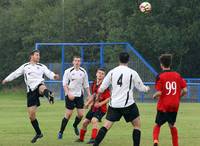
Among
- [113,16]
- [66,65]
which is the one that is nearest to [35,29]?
[113,16]

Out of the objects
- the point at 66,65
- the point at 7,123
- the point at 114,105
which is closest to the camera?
the point at 114,105

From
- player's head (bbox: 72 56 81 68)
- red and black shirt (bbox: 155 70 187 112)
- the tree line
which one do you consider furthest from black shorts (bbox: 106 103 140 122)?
the tree line

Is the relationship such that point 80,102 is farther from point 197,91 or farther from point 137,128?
point 197,91

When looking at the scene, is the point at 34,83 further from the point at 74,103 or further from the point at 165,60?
the point at 165,60

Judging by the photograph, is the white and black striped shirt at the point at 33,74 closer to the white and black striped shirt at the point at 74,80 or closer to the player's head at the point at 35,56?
the player's head at the point at 35,56

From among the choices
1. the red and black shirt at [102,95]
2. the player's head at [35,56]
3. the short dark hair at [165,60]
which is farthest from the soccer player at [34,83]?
the short dark hair at [165,60]

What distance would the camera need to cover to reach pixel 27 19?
6588 cm

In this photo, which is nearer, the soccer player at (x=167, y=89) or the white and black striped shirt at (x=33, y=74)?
the soccer player at (x=167, y=89)

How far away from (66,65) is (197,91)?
8.48 metres

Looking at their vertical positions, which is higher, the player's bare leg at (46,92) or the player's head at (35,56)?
the player's head at (35,56)

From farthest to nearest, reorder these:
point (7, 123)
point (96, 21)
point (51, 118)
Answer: point (96, 21), point (51, 118), point (7, 123)

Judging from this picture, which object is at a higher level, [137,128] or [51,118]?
[137,128]

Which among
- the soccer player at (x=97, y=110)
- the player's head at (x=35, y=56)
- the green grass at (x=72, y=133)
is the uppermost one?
the player's head at (x=35, y=56)

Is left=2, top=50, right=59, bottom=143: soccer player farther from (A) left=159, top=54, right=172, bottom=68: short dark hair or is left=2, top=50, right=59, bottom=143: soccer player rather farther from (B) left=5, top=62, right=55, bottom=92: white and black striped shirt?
(A) left=159, top=54, right=172, bottom=68: short dark hair
